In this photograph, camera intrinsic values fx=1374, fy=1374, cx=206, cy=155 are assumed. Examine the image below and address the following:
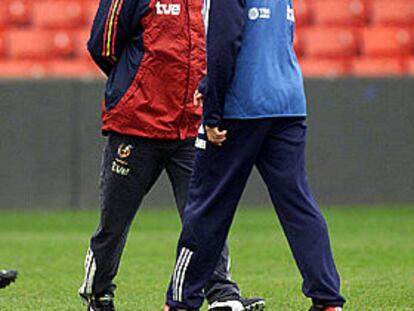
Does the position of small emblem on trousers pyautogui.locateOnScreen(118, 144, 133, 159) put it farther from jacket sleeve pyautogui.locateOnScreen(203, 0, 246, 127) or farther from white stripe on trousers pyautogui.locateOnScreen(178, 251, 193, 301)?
jacket sleeve pyautogui.locateOnScreen(203, 0, 246, 127)

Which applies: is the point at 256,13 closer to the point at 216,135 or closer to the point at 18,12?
the point at 216,135

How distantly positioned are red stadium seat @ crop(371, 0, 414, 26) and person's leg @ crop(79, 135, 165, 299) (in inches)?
404

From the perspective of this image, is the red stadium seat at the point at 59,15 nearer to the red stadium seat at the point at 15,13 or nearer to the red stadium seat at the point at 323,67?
the red stadium seat at the point at 15,13

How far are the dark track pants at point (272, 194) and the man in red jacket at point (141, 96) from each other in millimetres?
570

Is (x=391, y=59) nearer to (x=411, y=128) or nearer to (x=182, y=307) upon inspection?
(x=411, y=128)

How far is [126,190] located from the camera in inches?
279

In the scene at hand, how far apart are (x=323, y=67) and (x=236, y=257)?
6.10 m

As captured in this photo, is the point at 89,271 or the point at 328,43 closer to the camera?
the point at 89,271

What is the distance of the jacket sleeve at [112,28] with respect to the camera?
6.99 m

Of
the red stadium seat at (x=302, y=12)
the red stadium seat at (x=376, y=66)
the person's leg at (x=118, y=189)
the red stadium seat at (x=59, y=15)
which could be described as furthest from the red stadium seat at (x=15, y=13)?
the person's leg at (x=118, y=189)

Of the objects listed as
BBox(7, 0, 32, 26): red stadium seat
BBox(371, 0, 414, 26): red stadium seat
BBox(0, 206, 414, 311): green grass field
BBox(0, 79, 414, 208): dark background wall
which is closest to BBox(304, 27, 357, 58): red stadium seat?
BBox(371, 0, 414, 26): red stadium seat

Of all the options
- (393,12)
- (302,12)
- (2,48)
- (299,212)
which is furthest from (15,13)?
(299,212)

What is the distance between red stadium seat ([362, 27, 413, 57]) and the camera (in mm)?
16594

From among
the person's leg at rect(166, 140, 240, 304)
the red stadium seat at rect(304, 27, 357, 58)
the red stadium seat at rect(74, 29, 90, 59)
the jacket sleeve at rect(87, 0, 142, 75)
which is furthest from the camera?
the red stadium seat at rect(74, 29, 90, 59)
